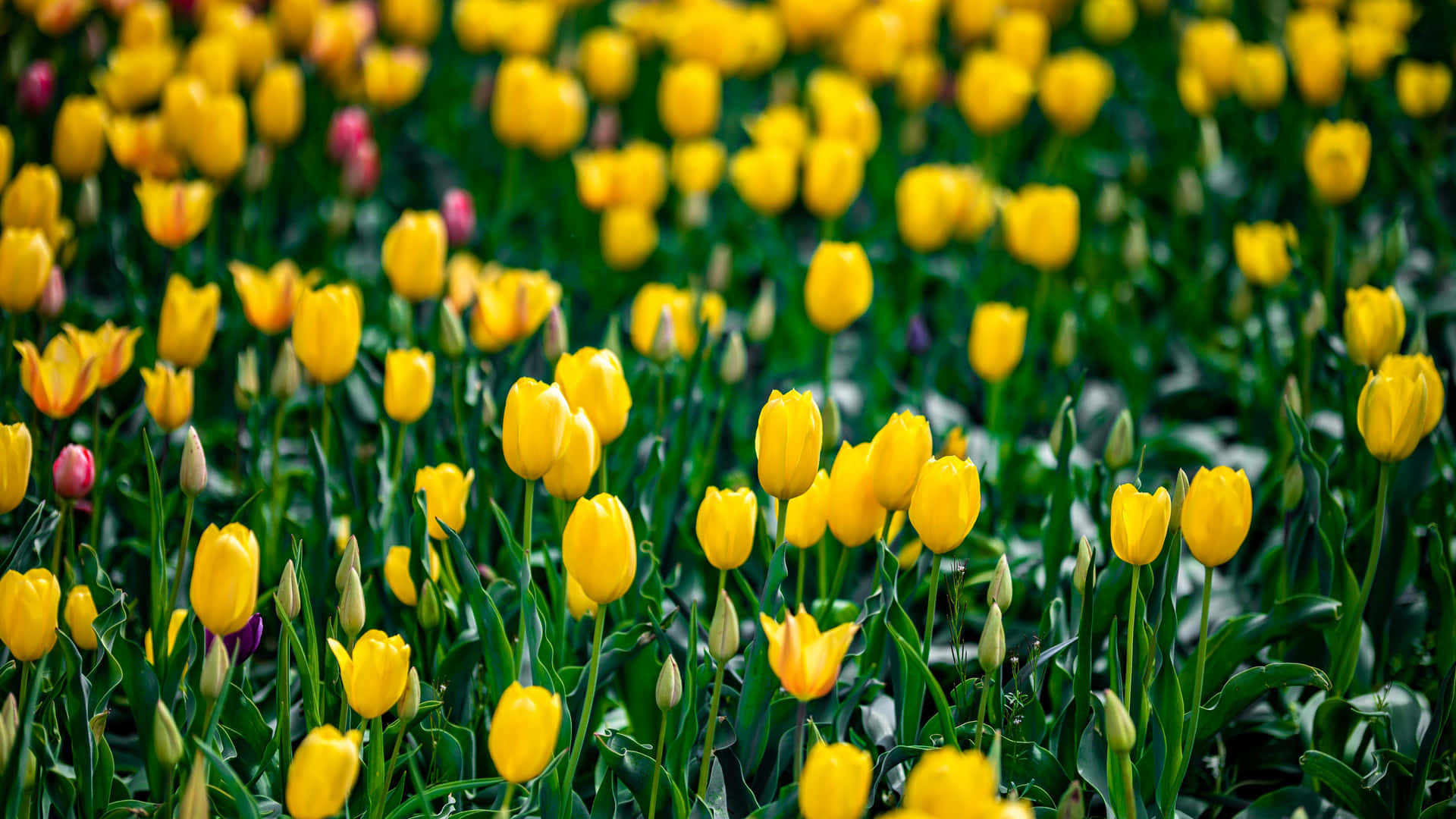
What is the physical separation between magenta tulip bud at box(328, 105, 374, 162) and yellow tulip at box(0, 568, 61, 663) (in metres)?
1.90

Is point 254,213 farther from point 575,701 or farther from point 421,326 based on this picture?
point 575,701

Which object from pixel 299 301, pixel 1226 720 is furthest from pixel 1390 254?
pixel 299 301

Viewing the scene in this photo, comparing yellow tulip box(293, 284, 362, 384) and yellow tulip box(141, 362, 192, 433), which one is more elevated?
yellow tulip box(293, 284, 362, 384)

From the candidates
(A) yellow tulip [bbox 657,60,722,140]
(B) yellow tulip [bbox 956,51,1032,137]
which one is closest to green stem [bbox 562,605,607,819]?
(A) yellow tulip [bbox 657,60,722,140]

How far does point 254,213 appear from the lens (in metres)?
3.64

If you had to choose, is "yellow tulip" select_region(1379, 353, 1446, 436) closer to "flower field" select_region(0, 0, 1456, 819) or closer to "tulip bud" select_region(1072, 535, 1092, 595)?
"flower field" select_region(0, 0, 1456, 819)

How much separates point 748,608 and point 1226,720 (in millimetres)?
780

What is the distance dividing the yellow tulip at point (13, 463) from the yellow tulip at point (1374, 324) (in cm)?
206

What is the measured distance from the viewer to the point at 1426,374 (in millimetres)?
1970

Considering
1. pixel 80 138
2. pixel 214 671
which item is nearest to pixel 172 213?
pixel 80 138

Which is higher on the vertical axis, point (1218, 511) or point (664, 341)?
point (1218, 511)

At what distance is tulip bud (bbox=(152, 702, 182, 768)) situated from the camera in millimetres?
1421

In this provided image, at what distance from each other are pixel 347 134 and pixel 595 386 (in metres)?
1.86

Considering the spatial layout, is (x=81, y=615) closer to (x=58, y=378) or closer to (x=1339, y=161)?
(x=58, y=378)
